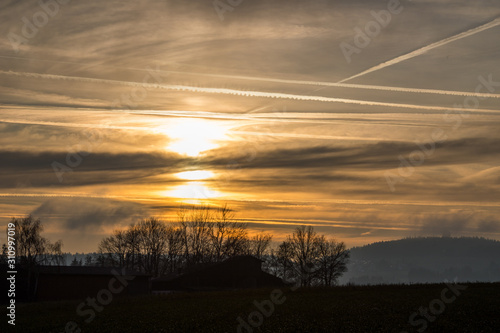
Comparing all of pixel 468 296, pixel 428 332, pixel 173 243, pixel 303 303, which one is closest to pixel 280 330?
pixel 428 332

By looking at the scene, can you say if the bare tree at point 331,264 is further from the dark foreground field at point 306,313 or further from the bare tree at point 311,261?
the dark foreground field at point 306,313

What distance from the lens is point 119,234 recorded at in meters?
140

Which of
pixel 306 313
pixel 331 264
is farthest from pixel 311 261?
pixel 306 313

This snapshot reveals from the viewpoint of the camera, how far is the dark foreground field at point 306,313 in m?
34.9

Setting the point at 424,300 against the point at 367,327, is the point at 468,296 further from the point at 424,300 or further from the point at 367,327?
the point at 367,327

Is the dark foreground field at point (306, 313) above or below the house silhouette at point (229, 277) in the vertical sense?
below

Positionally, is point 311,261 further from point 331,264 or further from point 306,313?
point 306,313

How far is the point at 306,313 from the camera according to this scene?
42.6 metres

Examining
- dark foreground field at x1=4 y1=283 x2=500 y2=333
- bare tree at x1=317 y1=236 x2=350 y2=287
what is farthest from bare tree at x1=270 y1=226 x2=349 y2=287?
dark foreground field at x1=4 y1=283 x2=500 y2=333

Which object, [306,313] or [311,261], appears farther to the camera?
[311,261]

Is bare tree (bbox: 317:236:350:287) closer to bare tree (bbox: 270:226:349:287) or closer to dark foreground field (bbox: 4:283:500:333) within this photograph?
bare tree (bbox: 270:226:349:287)

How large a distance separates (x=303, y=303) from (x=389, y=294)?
10286 mm

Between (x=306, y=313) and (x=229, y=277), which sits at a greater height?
(x=229, y=277)

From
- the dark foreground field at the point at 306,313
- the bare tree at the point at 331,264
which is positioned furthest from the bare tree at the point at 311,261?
the dark foreground field at the point at 306,313
